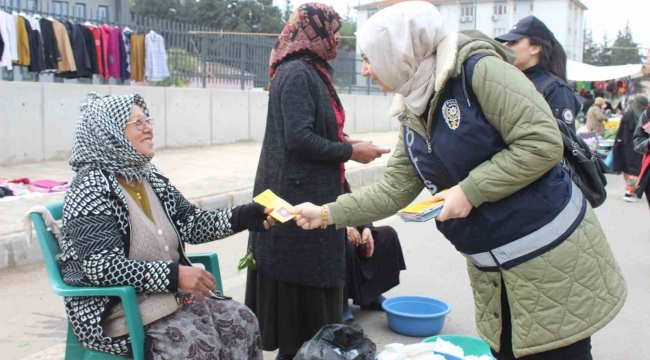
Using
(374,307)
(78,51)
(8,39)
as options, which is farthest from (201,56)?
(374,307)

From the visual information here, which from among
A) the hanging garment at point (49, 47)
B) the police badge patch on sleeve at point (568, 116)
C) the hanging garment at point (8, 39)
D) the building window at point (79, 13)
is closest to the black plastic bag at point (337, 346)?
the police badge patch on sleeve at point (568, 116)

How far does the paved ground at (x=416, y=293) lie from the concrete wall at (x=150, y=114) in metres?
4.55

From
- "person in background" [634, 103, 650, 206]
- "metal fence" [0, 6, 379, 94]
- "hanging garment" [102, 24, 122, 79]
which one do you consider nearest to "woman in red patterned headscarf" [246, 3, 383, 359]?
"person in background" [634, 103, 650, 206]

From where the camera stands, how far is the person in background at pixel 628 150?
9.49 m

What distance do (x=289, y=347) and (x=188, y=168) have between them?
685 centimetres

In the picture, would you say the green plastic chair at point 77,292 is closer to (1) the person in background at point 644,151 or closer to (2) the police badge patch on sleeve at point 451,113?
(2) the police badge patch on sleeve at point 451,113

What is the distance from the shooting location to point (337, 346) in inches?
119

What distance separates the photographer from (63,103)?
1005 centimetres

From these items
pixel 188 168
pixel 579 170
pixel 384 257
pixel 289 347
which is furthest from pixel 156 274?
Result: pixel 188 168

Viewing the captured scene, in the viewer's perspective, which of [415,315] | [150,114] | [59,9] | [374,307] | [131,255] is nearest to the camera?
[131,255]

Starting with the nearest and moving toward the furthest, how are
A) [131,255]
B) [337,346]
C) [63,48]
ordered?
1. [131,255]
2. [337,346]
3. [63,48]

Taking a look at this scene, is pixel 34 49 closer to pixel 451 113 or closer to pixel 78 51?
pixel 78 51

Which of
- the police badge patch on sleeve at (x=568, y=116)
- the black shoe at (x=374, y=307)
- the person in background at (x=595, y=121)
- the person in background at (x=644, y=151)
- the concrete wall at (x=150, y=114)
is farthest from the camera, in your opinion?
the person in background at (x=595, y=121)

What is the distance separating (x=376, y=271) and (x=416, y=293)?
830 mm
